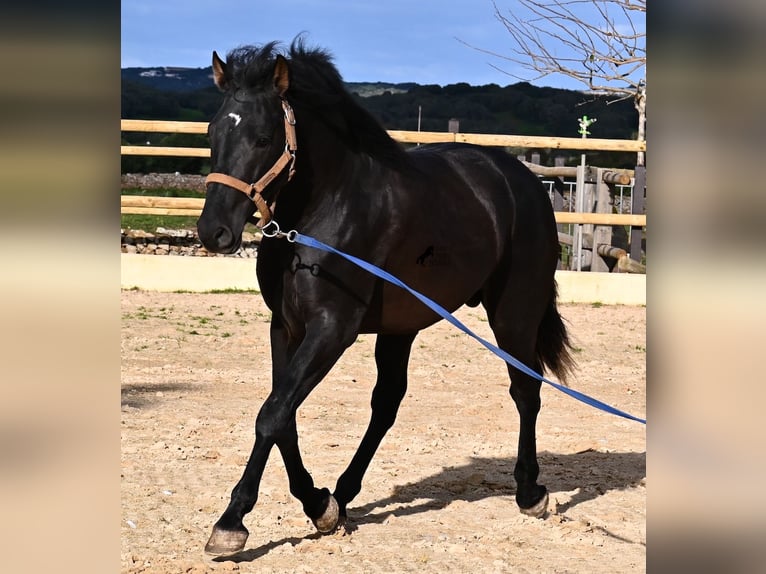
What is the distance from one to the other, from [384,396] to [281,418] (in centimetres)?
118

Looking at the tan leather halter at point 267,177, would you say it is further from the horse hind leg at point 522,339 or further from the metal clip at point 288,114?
the horse hind leg at point 522,339

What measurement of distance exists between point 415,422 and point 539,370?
1.59 m

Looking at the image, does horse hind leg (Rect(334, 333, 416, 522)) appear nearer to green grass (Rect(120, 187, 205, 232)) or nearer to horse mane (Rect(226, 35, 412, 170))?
horse mane (Rect(226, 35, 412, 170))

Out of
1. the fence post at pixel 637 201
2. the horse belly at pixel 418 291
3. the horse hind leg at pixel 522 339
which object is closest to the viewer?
the horse belly at pixel 418 291

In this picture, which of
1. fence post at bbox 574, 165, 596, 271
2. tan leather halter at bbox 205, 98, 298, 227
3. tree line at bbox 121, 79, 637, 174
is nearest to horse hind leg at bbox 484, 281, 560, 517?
tan leather halter at bbox 205, 98, 298, 227

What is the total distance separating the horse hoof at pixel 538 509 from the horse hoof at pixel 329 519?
3.73 feet

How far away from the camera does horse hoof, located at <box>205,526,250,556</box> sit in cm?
394

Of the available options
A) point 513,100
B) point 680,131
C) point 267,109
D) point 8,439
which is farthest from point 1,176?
point 513,100

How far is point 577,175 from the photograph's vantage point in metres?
15.0

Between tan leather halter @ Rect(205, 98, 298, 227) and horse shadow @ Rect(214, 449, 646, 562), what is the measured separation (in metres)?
1.62

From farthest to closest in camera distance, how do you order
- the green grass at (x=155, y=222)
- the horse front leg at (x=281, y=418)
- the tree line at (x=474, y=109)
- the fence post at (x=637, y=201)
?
1. the tree line at (x=474, y=109)
2. the green grass at (x=155, y=222)
3. the fence post at (x=637, y=201)
4. the horse front leg at (x=281, y=418)

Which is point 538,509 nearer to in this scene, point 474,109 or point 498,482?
point 498,482

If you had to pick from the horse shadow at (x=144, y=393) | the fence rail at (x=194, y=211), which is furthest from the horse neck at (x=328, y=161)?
the fence rail at (x=194, y=211)

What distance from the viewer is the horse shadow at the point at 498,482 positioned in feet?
16.8
